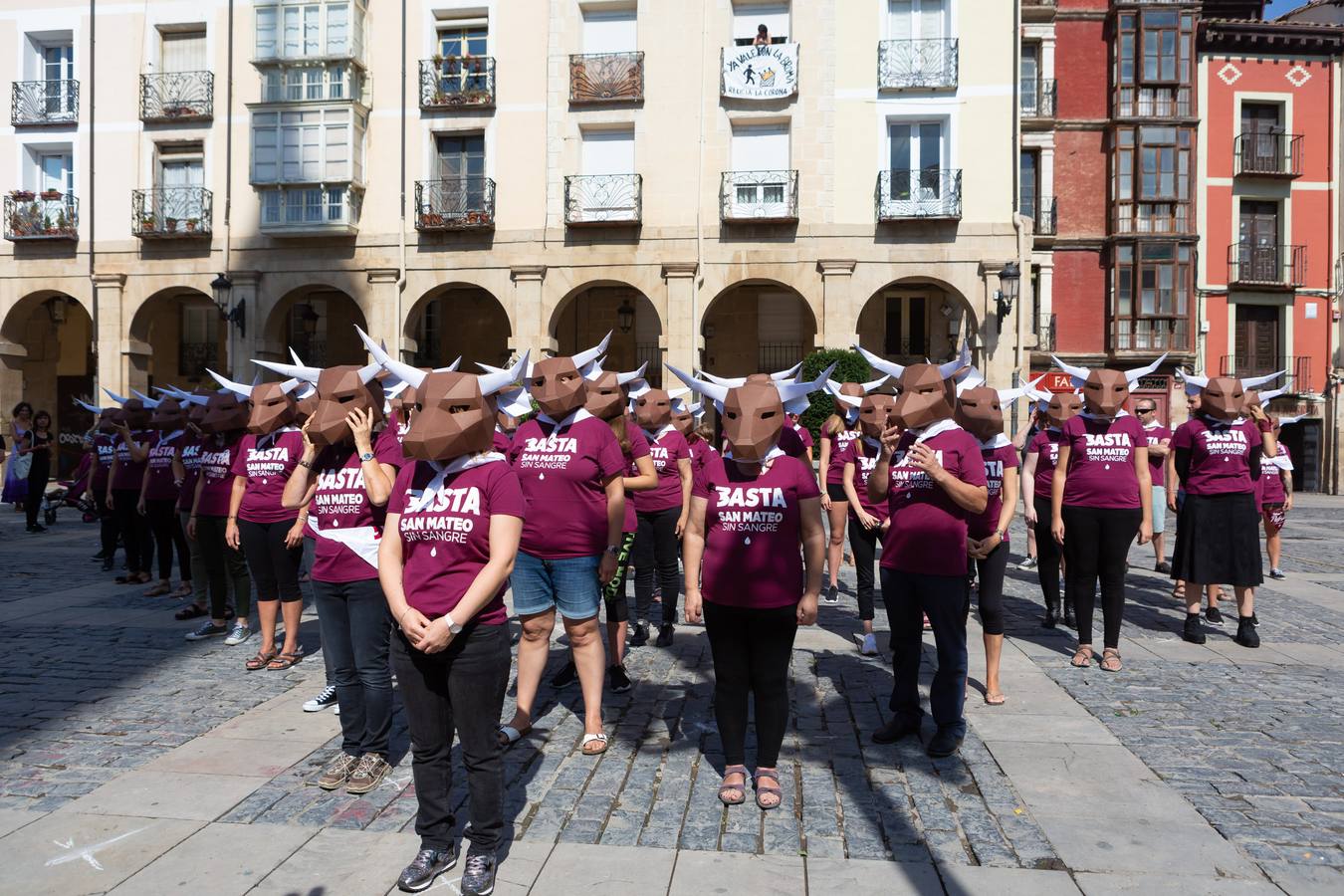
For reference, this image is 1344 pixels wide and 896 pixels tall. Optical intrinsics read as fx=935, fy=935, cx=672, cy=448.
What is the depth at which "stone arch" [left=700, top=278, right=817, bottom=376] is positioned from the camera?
25359 mm

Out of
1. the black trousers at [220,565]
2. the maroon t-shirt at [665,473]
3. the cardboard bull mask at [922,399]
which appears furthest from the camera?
the black trousers at [220,565]

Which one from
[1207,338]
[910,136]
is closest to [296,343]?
[910,136]

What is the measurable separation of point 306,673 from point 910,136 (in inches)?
770

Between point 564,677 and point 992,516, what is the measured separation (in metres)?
2.88

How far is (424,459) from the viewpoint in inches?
138

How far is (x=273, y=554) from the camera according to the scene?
627 cm

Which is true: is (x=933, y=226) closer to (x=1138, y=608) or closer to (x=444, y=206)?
(x=444, y=206)

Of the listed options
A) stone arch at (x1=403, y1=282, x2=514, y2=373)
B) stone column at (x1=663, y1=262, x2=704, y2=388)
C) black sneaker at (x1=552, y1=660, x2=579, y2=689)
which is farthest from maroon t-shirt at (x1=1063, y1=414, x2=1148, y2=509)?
stone arch at (x1=403, y1=282, x2=514, y2=373)

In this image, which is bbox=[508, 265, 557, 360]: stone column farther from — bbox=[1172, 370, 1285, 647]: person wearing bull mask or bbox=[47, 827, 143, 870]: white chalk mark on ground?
bbox=[47, 827, 143, 870]: white chalk mark on ground

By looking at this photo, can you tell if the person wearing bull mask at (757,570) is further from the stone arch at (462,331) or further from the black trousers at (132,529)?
the stone arch at (462,331)

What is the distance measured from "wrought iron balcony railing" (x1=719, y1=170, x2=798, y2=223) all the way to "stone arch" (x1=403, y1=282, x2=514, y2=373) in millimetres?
8123

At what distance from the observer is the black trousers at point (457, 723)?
11.3 ft

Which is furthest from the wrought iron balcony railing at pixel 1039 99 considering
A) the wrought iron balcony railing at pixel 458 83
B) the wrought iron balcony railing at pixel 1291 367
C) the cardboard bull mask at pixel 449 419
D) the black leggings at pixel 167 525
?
the cardboard bull mask at pixel 449 419

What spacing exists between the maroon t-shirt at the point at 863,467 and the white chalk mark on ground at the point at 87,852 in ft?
16.8
